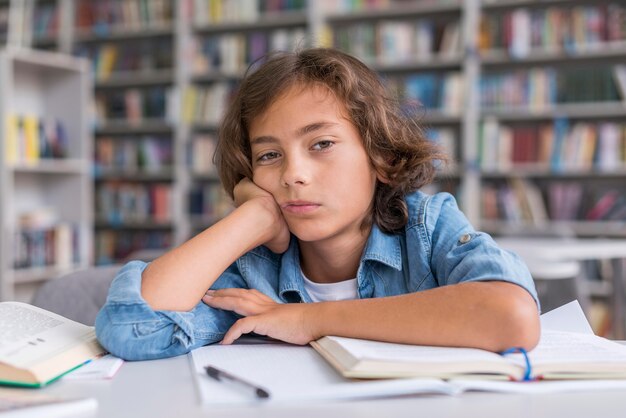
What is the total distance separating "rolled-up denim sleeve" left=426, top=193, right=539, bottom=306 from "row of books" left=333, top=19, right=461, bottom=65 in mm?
3069

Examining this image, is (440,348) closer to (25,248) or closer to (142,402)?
(142,402)

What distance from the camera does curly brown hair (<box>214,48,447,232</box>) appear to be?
116 centimetres

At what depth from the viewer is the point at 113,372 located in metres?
0.80

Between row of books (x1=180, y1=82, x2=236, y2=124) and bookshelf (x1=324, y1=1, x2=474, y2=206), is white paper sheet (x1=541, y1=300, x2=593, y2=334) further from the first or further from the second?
row of books (x1=180, y1=82, x2=236, y2=124)

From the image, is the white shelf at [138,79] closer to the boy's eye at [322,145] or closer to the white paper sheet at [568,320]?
the boy's eye at [322,145]

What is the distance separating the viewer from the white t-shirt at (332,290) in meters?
1.19

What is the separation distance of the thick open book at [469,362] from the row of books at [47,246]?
3191 mm

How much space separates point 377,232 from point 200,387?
529mm

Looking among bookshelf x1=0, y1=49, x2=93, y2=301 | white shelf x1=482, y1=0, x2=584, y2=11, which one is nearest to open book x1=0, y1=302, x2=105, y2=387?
bookshelf x1=0, y1=49, x2=93, y2=301

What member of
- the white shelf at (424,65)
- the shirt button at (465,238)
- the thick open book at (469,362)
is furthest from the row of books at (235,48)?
the thick open book at (469,362)

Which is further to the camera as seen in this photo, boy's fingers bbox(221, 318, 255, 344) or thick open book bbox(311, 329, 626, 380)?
boy's fingers bbox(221, 318, 255, 344)

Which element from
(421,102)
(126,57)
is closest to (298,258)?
(421,102)

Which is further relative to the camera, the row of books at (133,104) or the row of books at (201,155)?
the row of books at (133,104)

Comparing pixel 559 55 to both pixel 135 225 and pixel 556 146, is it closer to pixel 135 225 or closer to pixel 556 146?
pixel 556 146
